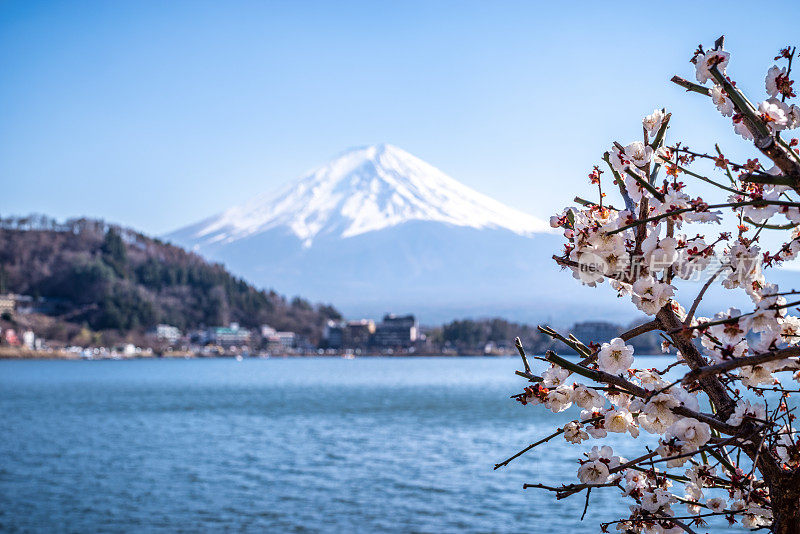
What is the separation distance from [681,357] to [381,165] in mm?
186760

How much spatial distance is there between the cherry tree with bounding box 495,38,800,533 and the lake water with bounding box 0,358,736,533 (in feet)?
26.0

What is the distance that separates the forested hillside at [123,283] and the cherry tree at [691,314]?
89.7 meters

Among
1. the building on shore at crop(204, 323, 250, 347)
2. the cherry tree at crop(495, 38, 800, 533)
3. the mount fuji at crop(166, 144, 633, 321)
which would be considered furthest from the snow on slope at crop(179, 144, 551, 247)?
the cherry tree at crop(495, 38, 800, 533)

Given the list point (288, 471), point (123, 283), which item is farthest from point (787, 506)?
point (123, 283)

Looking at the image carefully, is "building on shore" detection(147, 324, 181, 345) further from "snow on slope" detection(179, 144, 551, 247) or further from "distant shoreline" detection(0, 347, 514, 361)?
"snow on slope" detection(179, 144, 551, 247)

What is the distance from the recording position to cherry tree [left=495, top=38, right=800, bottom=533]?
143 centimetres

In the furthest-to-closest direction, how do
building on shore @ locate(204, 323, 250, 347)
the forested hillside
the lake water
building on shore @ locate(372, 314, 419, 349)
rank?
building on shore @ locate(372, 314, 419, 349)
building on shore @ locate(204, 323, 250, 347)
the forested hillside
the lake water

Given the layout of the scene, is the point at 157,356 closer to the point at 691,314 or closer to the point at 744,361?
the point at 691,314

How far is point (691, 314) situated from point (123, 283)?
92.0 metres

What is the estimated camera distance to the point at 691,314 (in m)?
1.67

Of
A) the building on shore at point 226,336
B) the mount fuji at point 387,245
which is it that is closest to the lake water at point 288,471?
the building on shore at point 226,336

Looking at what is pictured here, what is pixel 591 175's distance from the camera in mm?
1721

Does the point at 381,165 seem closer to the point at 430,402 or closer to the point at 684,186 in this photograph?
the point at 430,402

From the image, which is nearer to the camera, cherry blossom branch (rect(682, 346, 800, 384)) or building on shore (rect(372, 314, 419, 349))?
cherry blossom branch (rect(682, 346, 800, 384))
